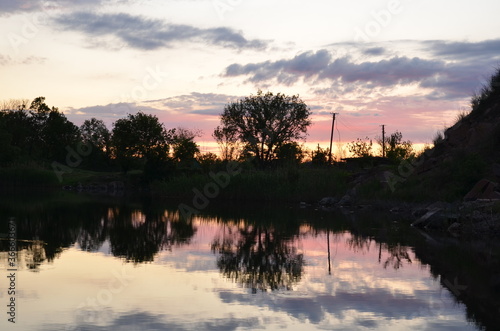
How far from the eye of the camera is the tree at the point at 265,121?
79750 millimetres

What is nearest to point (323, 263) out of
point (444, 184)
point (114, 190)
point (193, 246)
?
point (193, 246)

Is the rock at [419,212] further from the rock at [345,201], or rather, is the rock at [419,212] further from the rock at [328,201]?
the rock at [328,201]

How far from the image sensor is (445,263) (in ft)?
52.5

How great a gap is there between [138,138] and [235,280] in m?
76.0

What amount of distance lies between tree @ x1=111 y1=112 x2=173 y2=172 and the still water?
6134cm

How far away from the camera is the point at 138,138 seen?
286 feet

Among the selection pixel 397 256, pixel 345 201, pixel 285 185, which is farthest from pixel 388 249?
pixel 285 185

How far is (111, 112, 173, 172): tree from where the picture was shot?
85.3 meters

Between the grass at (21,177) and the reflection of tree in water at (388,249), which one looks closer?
the reflection of tree in water at (388,249)

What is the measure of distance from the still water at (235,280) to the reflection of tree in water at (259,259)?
0.03 metres

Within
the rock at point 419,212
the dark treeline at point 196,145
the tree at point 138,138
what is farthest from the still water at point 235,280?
the tree at point 138,138

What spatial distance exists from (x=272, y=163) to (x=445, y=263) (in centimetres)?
6205

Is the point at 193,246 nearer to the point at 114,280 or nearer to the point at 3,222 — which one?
the point at 114,280

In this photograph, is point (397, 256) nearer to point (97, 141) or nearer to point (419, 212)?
point (419, 212)
